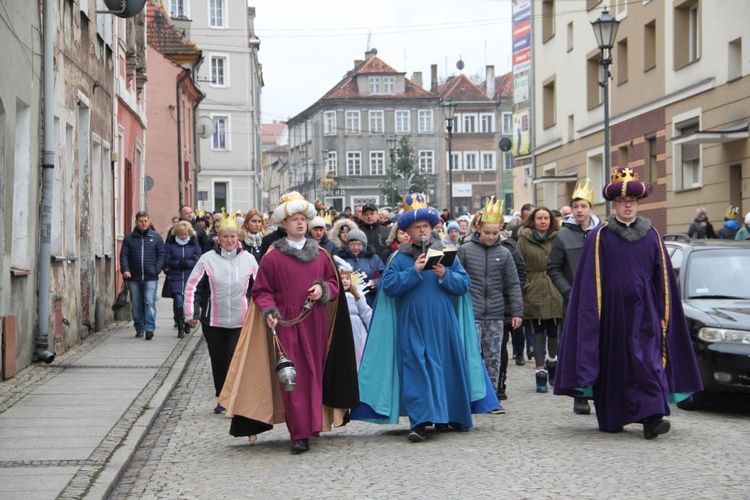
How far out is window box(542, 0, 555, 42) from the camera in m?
40.8

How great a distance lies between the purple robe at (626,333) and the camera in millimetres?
9508

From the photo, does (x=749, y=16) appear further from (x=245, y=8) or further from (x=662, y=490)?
(x=245, y=8)

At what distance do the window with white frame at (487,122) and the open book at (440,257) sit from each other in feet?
312

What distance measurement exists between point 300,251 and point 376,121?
305ft

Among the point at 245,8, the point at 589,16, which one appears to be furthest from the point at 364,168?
the point at 589,16

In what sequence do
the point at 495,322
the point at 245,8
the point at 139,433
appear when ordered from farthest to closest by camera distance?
1. the point at 245,8
2. the point at 495,322
3. the point at 139,433

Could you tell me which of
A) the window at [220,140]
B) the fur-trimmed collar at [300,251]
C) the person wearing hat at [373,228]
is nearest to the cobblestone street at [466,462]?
the fur-trimmed collar at [300,251]

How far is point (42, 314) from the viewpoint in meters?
14.7

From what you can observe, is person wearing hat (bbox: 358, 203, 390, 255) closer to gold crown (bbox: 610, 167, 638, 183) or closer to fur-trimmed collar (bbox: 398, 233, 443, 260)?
fur-trimmed collar (bbox: 398, 233, 443, 260)

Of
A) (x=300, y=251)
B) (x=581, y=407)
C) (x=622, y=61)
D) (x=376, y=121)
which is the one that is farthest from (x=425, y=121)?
(x=300, y=251)

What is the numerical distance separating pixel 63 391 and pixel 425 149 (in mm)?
90374

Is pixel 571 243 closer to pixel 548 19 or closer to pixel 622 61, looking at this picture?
pixel 622 61

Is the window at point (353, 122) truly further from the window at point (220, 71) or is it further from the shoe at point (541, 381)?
the shoe at point (541, 381)

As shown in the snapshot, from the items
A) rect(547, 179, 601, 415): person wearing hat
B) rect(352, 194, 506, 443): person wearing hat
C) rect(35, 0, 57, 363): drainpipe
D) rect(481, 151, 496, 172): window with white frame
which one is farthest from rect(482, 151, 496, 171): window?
rect(352, 194, 506, 443): person wearing hat
